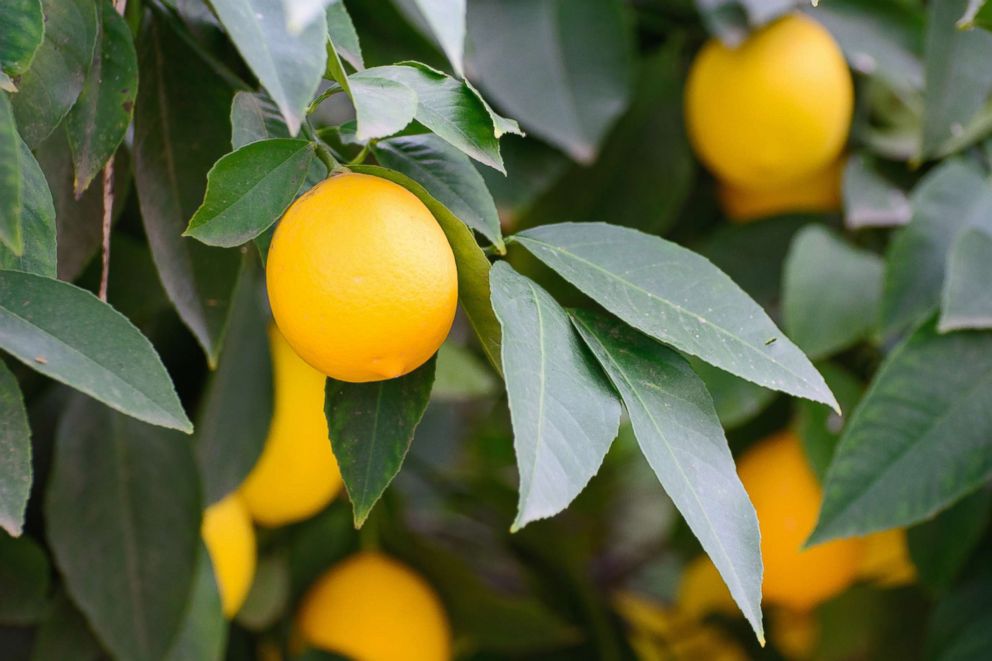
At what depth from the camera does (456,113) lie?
363mm

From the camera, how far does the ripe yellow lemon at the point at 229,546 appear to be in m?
0.68

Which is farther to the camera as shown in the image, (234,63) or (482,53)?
(482,53)

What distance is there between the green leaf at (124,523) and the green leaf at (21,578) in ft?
0.05

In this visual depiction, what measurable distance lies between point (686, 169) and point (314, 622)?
16.8 inches

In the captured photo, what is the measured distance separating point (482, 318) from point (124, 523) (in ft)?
1.13

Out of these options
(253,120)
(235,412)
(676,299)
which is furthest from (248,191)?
(235,412)

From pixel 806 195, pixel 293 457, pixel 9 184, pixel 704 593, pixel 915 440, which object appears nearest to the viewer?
pixel 9 184

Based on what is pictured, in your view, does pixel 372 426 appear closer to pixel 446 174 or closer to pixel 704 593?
pixel 446 174

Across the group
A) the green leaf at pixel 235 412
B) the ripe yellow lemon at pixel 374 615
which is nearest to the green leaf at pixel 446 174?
the green leaf at pixel 235 412

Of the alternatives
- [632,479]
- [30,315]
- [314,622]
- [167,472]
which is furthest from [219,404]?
[632,479]

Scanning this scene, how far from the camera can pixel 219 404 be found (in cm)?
67

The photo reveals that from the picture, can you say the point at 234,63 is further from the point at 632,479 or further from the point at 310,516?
the point at 632,479

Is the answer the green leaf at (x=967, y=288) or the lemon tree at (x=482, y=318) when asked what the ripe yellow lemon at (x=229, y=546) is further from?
the green leaf at (x=967, y=288)

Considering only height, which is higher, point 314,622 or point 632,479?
point 314,622
